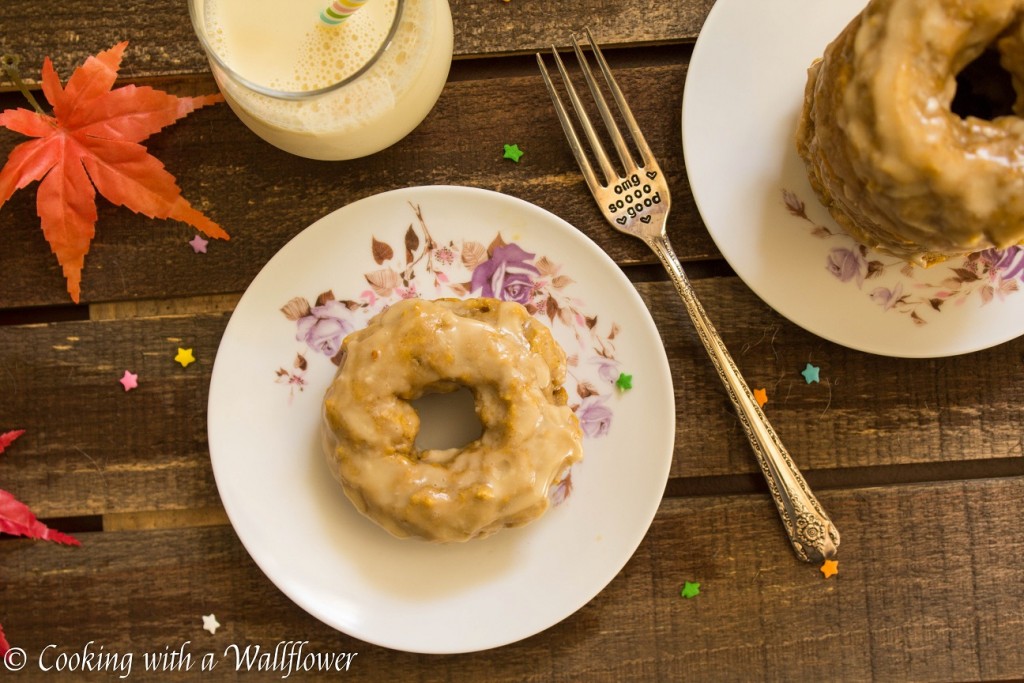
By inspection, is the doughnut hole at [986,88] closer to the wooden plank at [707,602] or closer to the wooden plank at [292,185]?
the wooden plank at [292,185]

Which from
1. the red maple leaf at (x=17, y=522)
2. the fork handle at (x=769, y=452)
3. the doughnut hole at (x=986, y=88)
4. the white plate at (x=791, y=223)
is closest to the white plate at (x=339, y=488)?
the fork handle at (x=769, y=452)

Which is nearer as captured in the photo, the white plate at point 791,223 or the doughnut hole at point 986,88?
the doughnut hole at point 986,88

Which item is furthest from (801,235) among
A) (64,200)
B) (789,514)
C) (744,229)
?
(64,200)

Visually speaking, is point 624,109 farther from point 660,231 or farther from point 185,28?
point 185,28

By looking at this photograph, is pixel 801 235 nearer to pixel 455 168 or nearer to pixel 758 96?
pixel 758 96

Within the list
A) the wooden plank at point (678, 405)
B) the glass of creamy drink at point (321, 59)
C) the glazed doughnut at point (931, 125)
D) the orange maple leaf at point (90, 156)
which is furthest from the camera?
the wooden plank at point (678, 405)

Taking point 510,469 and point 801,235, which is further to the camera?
point 801,235
